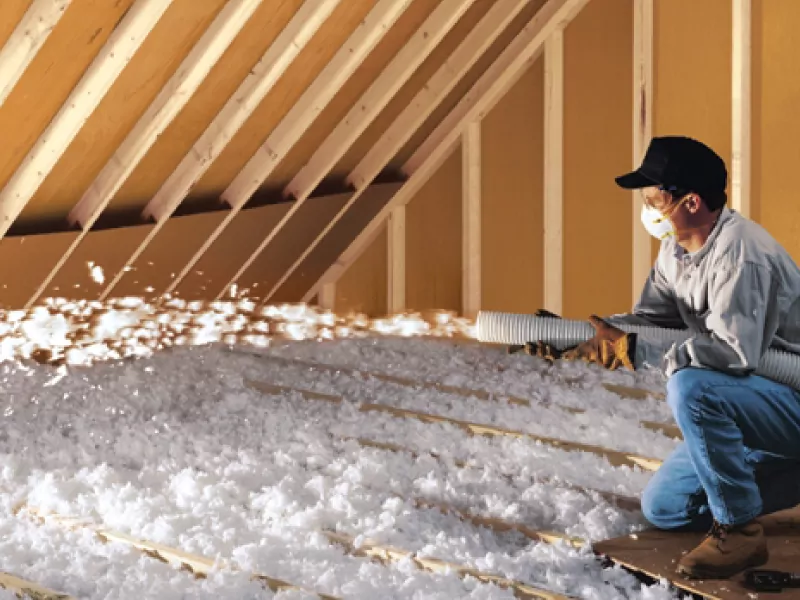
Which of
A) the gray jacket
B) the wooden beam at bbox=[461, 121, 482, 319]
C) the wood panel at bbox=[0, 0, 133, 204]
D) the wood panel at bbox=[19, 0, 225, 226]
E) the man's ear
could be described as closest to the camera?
the gray jacket

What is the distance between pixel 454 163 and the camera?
5.59 m

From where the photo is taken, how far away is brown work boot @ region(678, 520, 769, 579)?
7.91 feet

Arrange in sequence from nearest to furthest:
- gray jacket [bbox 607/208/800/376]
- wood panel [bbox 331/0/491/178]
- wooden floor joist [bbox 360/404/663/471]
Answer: gray jacket [bbox 607/208/800/376], wooden floor joist [bbox 360/404/663/471], wood panel [bbox 331/0/491/178]

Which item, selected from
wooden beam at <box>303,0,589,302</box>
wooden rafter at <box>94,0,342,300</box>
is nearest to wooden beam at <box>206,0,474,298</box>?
wooden rafter at <box>94,0,342,300</box>

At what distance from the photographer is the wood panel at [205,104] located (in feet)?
11.2

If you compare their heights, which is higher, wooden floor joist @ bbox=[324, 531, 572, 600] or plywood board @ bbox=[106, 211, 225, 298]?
plywood board @ bbox=[106, 211, 225, 298]

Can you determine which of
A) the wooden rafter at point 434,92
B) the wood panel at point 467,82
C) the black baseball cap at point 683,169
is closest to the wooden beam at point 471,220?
the wood panel at point 467,82

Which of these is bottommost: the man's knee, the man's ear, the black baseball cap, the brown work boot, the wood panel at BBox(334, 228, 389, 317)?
the brown work boot

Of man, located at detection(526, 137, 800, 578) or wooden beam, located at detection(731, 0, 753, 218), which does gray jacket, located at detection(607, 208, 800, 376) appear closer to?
man, located at detection(526, 137, 800, 578)

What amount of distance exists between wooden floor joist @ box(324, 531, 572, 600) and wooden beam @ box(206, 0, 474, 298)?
1.79 metres

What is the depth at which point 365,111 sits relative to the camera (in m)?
4.42

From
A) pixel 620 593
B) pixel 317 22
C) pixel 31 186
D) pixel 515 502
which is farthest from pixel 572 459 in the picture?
pixel 31 186

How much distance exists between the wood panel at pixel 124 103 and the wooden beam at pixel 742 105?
224 centimetres

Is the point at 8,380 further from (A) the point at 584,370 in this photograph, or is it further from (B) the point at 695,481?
(B) the point at 695,481
